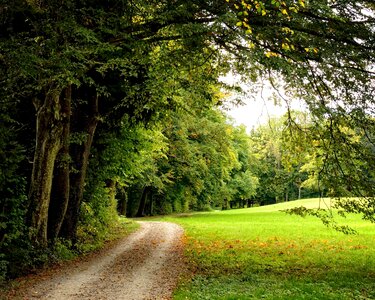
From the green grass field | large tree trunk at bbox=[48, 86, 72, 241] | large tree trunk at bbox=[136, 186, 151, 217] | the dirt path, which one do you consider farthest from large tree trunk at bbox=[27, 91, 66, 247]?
large tree trunk at bbox=[136, 186, 151, 217]

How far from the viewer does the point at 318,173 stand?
398 inches

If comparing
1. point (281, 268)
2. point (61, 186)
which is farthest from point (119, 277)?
point (281, 268)

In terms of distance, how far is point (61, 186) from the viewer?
12.9 m

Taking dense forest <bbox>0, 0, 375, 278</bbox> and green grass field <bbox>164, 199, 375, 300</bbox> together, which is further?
dense forest <bbox>0, 0, 375, 278</bbox>

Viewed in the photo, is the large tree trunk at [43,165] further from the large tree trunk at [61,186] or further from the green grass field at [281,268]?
the green grass field at [281,268]

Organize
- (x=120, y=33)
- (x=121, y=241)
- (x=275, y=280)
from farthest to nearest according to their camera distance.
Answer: (x=121, y=241) < (x=120, y=33) < (x=275, y=280)

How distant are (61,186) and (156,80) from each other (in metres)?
5.11

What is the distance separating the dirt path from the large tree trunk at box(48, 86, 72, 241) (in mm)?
1823

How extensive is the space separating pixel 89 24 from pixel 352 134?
27.2 feet

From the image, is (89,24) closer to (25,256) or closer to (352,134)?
(25,256)

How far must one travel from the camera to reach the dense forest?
28.0ft

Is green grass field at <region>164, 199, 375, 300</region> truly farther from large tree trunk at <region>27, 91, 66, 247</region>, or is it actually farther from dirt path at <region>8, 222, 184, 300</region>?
large tree trunk at <region>27, 91, 66, 247</region>

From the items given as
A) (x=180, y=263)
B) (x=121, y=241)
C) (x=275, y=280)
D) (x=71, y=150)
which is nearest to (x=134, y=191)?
(x=121, y=241)

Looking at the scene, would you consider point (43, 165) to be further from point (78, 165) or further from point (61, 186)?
point (78, 165)
